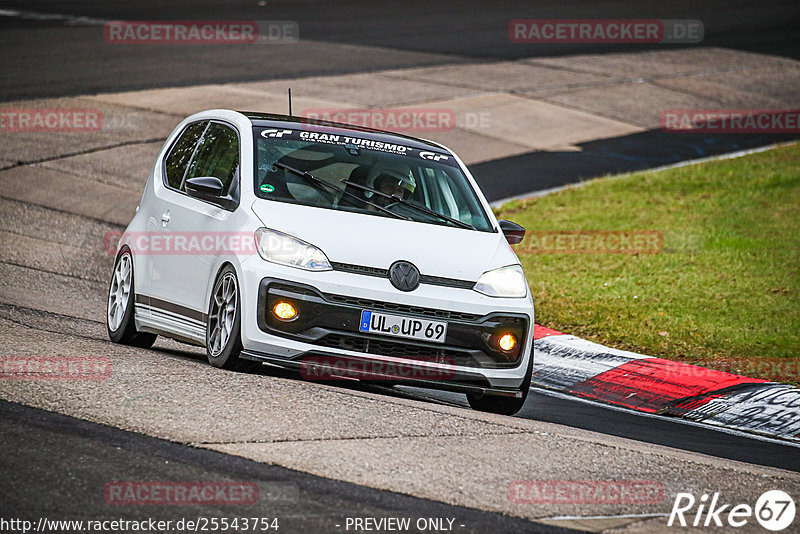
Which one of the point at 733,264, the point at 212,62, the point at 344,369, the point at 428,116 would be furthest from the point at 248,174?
the point at 212,62

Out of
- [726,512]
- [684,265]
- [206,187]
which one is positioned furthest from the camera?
[684,265]

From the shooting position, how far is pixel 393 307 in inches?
279

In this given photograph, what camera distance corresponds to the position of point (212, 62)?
942 inches

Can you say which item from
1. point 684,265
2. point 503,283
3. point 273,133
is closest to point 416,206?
point 503,283

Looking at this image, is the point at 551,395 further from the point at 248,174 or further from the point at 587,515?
the point at 587,515

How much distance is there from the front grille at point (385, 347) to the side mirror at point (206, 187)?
4.10 ft

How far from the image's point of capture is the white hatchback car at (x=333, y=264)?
707cm

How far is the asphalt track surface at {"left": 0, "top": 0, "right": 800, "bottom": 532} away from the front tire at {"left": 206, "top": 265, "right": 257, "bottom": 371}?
145 cm

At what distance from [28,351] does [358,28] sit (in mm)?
22736

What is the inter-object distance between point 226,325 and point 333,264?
0.79 meters

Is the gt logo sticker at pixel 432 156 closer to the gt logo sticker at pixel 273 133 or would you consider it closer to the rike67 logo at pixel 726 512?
the gt logo sticker at pixel 273 133

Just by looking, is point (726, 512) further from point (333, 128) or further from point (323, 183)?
point (333, 128)

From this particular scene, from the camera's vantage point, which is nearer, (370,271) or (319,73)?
(370,271)

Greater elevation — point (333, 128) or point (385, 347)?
point (333, 128)
